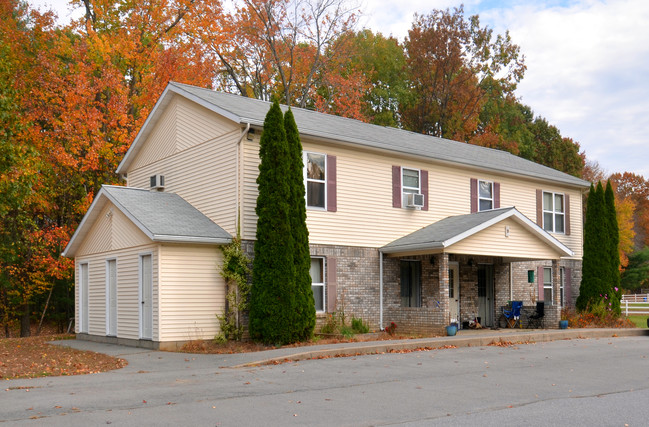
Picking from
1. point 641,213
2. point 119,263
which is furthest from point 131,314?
point 641,213

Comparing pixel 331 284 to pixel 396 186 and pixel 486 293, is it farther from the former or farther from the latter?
pixel 486 293

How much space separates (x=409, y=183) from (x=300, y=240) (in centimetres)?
595

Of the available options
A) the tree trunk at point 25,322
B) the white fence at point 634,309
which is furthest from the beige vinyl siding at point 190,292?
the white fence at point 634,309

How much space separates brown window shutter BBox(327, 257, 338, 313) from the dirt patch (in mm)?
6289

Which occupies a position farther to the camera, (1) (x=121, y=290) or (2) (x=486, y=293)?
(2) (x=486, y=293)

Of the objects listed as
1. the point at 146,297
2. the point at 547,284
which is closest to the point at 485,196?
the point at 547,284

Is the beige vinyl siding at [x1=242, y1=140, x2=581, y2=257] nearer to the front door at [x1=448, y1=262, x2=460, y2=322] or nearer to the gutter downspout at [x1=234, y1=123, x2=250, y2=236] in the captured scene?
the gutter downspout at [x1=234, y1=123, x2=250, y2=236]

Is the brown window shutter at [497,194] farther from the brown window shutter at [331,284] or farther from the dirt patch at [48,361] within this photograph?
the dirt patch at [48,361]

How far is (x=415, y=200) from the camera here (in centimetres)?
2170

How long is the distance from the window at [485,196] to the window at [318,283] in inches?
288

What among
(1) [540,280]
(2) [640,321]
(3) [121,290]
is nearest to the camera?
(3) [121,290]

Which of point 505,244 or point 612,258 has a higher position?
point 505,244

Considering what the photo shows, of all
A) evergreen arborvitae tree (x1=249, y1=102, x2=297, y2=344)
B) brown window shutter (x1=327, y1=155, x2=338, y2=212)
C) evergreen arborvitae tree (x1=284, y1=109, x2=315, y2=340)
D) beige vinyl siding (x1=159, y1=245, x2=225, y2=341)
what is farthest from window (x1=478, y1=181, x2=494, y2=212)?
beige vinyl siding (x1=159, y1=245, x2=225, y2=341)

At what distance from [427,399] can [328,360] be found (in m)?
4.62
